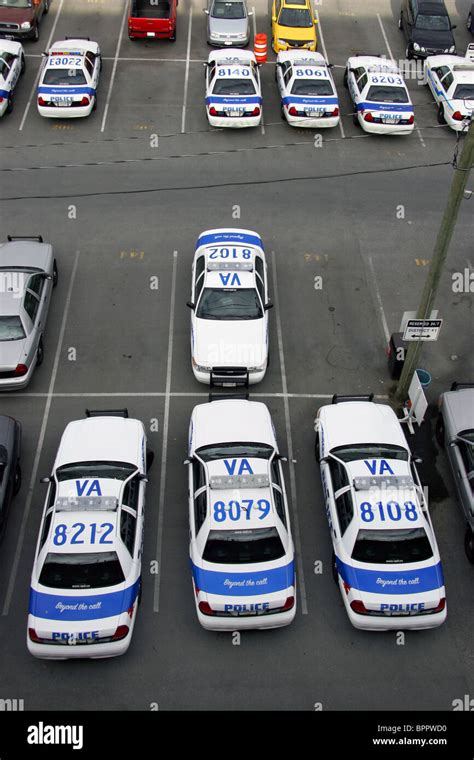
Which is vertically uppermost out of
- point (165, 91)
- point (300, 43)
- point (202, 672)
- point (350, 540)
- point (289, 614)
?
point (300, 43)

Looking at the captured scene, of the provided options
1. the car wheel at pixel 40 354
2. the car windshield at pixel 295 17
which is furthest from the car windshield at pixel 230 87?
the car wheel at pixel 40 354

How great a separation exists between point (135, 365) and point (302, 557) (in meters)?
5.58

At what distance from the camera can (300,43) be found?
2281 cm

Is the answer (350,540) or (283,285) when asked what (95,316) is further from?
(350,540)

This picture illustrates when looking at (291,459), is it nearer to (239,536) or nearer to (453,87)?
(239,536)

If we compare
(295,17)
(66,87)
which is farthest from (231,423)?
(295,17)

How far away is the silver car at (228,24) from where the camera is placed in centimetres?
2303

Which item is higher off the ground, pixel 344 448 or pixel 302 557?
pixel 344 448

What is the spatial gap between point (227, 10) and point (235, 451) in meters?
19.3

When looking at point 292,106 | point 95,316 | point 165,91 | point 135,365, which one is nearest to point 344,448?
point 135,365

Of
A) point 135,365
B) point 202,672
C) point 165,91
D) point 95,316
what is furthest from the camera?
point 165,91

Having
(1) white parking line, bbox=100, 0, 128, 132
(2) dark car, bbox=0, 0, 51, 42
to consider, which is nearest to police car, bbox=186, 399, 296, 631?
(1) white parking line, bbox=100, 0, 128, 132

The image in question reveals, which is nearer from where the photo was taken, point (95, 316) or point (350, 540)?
point (350, 540)

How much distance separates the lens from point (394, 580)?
970 centimetres
